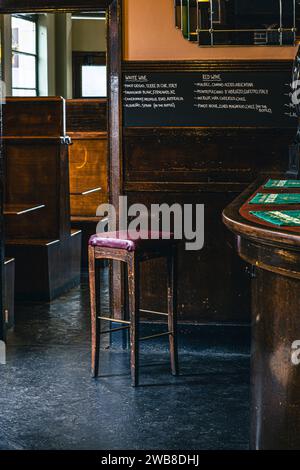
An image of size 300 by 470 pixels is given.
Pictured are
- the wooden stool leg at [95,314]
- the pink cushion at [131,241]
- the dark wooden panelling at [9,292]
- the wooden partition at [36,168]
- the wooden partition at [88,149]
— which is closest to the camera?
the pink cushion at [131,241]

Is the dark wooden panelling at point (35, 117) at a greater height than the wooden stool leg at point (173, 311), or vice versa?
the dark wooden panelling at point (35, 117)

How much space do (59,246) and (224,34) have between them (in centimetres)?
261

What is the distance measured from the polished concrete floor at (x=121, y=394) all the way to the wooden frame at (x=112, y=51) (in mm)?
511

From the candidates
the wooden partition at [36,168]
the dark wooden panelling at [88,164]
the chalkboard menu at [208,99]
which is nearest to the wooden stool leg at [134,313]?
the chalkboard menu at [208,99]

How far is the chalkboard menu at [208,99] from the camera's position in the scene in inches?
211

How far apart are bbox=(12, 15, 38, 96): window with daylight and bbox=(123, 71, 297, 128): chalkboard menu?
7049 mm

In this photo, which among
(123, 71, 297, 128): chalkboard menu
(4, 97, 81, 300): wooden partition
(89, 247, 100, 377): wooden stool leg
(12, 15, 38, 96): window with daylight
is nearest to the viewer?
(89, 247, 100, 377): wooden stool leg

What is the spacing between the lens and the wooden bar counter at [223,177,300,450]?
262cm

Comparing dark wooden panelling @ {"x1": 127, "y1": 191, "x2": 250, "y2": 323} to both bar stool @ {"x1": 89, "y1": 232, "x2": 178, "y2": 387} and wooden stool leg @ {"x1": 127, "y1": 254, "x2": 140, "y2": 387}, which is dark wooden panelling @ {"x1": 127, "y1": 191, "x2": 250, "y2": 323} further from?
wooden stool leg @ {"x1": 127, "y1": 254, "x2": 140, "y2": 387}

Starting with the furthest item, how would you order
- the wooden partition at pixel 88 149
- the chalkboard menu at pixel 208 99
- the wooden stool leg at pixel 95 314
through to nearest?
the wooden partition at pixel 88 149, the chalkboard menu at pixel 208 99, the wooden stool leg at pixel 95 314

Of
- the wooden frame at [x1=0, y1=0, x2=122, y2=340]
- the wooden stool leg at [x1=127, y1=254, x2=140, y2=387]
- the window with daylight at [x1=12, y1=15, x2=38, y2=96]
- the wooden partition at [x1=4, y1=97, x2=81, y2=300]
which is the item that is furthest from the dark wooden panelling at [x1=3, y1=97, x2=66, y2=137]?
the window with daylight at [x1=12, y1=15, x2=38, y2=96]

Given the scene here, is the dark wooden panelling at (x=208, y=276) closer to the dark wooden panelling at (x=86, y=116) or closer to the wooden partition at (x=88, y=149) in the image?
the wooden partition at (x=88, y=149)

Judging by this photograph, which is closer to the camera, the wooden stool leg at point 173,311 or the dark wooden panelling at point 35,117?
the wooden stool leg at point 173,311

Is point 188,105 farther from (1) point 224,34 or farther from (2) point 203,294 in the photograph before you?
(2) point 203,294
